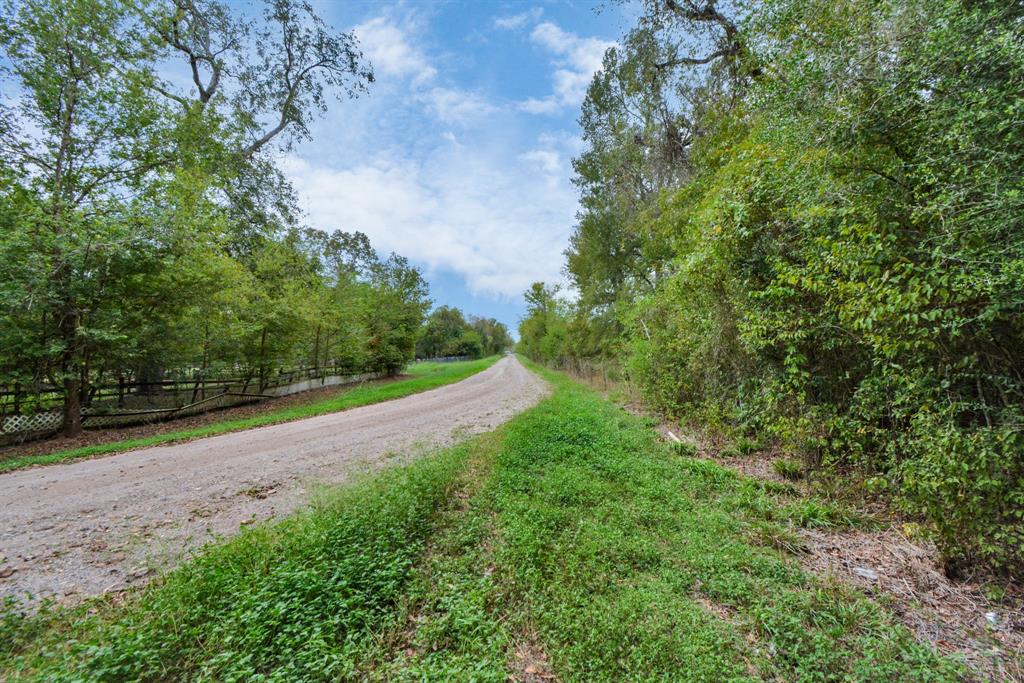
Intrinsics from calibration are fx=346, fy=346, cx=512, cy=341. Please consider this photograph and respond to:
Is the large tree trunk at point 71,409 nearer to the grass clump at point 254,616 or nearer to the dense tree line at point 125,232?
the dense tree line at point 125,232

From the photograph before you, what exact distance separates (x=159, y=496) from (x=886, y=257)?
838cm

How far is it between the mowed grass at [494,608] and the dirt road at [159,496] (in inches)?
30.4

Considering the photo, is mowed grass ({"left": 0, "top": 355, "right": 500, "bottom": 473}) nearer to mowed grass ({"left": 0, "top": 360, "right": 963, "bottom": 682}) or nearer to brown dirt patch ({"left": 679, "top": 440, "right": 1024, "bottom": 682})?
mowed grass ({"left": 0, "top": 360, "right": 963, "bottom": 682})

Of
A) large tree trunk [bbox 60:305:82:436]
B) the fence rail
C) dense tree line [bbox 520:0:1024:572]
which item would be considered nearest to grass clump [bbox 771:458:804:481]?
dense tree line [bbox 520:0:1024:572]

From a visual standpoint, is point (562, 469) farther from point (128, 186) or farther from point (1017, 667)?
point (128, 186)

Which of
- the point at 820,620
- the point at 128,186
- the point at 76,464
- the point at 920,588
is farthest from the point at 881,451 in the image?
the point at 128,186

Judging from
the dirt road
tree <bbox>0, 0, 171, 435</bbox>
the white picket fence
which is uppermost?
tree <bbox>0, 0, 171, 435</bbox>

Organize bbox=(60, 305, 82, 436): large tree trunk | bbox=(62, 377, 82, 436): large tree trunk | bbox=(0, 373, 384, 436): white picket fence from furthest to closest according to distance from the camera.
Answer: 1. bbox=(62, 377, 82, 436): large tree trunk
2. bbox=(60, 305, 82, 436): large tree trunk
3. bbox=(0, 373, 384, 436): white picket fence

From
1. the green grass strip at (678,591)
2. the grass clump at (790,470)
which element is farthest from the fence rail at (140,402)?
the grass clump at (790,470)

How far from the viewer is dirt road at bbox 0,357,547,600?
3064mm

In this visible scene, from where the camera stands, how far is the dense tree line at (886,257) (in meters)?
2.38

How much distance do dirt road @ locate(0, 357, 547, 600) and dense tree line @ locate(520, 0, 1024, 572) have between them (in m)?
5.76

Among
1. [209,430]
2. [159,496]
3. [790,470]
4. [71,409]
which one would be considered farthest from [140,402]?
[790,470]

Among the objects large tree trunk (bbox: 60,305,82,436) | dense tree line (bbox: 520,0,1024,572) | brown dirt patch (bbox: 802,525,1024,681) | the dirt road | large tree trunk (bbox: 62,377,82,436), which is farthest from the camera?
large tree trunk (bbox: 62,377,82,436)
